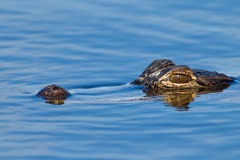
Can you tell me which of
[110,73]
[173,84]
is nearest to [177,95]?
[173,84]

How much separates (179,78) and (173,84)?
0.17m

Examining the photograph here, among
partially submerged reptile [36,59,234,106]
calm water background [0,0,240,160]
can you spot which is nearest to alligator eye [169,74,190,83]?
partially submerged reptile [36,59,234,106]

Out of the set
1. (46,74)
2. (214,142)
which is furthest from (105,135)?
(46,74)

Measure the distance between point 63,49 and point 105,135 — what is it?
6.82 metres

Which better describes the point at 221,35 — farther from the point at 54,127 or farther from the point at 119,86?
the point at 54,127

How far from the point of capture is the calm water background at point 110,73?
498 inches

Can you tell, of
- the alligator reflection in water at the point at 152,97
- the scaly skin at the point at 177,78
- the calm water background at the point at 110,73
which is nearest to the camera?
the calm water background at the point at 110,73

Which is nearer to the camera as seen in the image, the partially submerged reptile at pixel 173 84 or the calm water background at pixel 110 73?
the calm water background at pixel 110 73

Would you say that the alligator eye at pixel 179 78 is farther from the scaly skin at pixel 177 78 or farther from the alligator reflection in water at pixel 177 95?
the alligator reflection in water at pixel 177 95

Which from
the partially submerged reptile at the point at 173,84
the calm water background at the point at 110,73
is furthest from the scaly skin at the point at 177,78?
the calm water background at the point at 110,73

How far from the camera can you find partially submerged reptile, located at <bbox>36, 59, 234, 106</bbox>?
15.0 meters

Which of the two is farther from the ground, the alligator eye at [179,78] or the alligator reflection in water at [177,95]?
the alligator eye at [179,78]

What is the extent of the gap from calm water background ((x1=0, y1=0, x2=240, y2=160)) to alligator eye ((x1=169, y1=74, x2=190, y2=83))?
1.24 ft

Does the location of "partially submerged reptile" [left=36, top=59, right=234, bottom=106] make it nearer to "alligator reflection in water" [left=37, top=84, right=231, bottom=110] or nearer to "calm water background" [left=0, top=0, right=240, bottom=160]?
"alligator reflection in water" [left=37, top=84, right=231, bottom=110]
